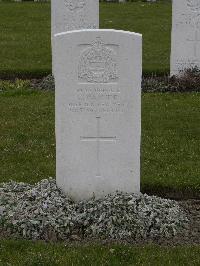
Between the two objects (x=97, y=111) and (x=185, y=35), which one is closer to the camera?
(x=97, y=111)

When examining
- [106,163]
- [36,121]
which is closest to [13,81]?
[36,121]

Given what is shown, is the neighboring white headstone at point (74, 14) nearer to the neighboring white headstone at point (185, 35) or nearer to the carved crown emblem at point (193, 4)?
the neighboring white headstone at point (185, 35)

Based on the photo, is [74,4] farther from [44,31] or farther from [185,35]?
[44,31]

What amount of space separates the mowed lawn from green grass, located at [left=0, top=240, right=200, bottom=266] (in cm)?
883

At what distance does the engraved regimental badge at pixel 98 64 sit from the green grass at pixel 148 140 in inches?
66.1

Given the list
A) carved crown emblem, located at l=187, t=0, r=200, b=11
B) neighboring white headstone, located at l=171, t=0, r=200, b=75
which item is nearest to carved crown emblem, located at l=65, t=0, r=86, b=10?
neighboring white headstone, located at l=171, t=0, r=200, b=75

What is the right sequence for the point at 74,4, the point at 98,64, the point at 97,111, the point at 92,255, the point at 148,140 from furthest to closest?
the point at 74,4
the point at 148,140
the point at 97,111
the point at 98,64
the point at 92,255

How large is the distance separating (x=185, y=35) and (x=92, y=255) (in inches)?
324

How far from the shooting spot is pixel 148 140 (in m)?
9.14

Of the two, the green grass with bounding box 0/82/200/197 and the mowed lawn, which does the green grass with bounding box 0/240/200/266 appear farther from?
the mowed lawn

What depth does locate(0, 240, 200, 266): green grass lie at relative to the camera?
5547 mm

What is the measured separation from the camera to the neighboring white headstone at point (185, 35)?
1300cm

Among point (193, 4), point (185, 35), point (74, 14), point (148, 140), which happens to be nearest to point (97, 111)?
point (148, 140)

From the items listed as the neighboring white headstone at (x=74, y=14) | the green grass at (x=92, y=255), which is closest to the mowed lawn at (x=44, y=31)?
the neighboring white headstone at (x=74, y=14)
